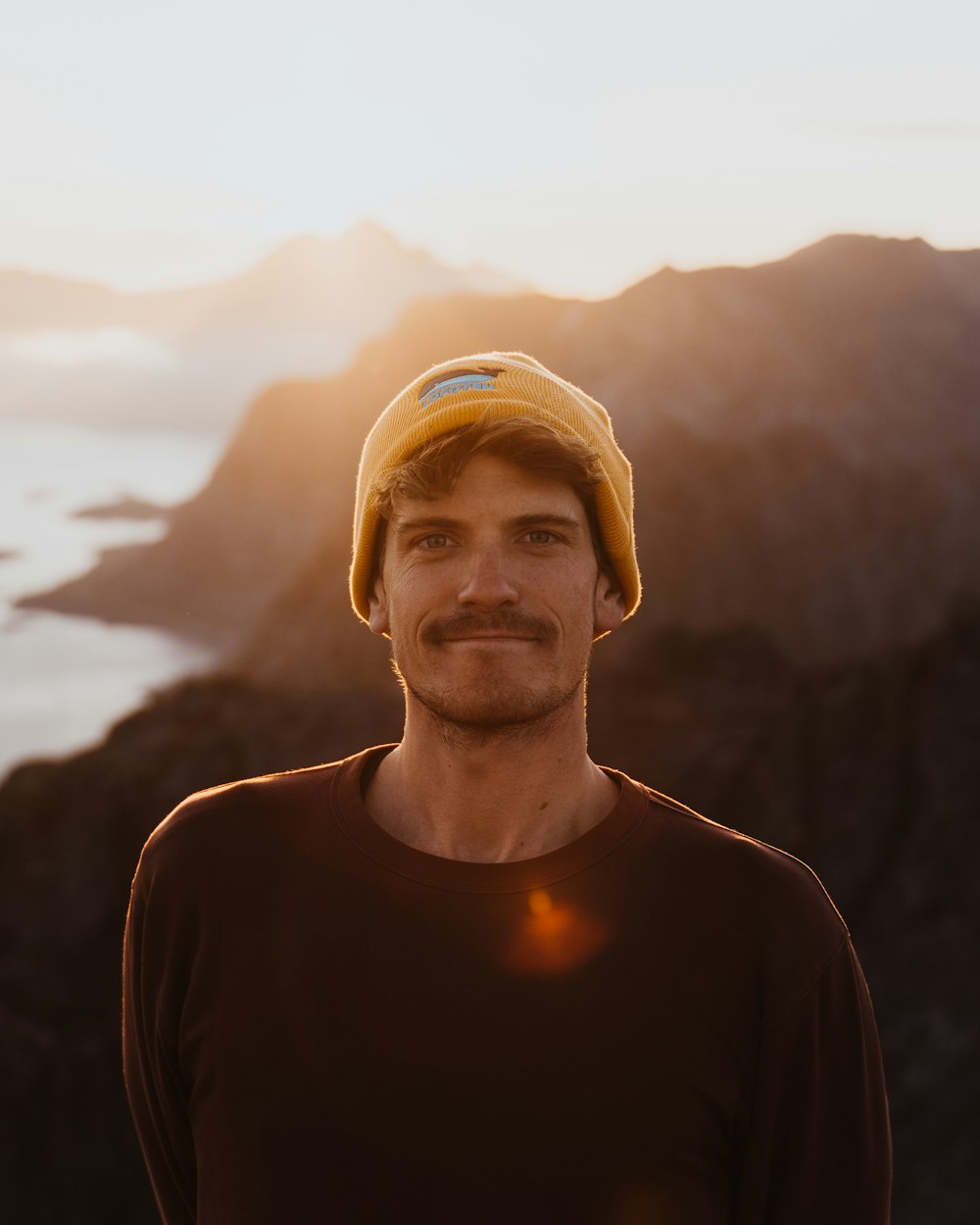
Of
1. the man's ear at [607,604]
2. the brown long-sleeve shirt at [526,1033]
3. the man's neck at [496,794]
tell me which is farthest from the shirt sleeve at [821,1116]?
the man's ear at [607,604]

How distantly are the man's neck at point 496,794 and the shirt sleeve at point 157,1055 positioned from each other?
66 cm

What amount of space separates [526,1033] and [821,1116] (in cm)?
78

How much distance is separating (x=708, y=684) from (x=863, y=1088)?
10.7 meters

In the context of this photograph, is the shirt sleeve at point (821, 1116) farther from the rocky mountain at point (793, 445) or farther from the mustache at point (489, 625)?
the rocky mountain at point (793, 445)

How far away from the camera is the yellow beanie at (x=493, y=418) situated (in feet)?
10.2

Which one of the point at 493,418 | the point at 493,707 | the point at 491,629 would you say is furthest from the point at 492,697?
the point at 493,418

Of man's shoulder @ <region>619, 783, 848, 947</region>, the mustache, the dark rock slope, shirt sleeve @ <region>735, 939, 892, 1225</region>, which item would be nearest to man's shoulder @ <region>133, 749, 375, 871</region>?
the mustache

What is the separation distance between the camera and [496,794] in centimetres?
297

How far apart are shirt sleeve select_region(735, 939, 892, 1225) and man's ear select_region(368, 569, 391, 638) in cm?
151

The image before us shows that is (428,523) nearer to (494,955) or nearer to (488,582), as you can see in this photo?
(488,582)

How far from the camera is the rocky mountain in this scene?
1395 centimetres

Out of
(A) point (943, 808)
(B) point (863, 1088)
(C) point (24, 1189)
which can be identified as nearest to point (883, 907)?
(A) point (943, 808)

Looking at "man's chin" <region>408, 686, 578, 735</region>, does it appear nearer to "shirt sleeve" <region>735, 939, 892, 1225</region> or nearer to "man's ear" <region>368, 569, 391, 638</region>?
"man's ear" <region>368, 569, 391, 638</region>

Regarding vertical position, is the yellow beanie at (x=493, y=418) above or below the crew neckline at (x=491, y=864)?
above
